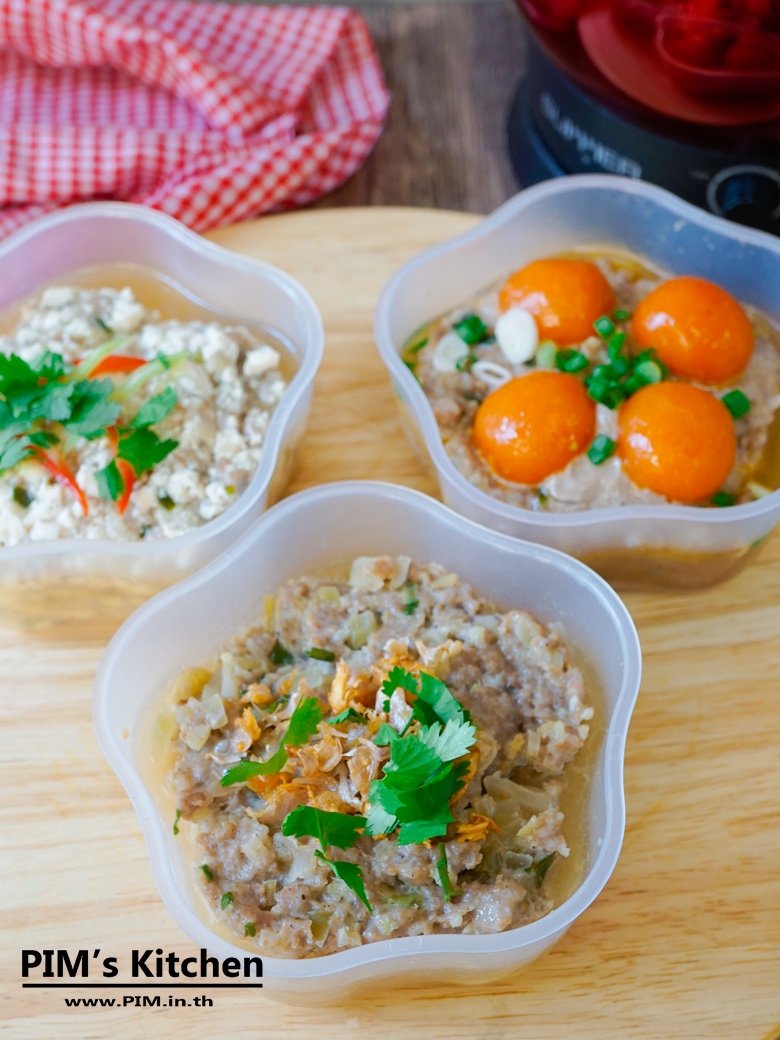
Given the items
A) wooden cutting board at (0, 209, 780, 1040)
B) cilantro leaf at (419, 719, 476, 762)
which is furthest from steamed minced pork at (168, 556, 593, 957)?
wooden cutting board at (0, 209, 780, 1040)

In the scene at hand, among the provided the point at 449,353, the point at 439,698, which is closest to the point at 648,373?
the point at 449,353

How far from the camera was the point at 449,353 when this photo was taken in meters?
2.27

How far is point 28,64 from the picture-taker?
293cm

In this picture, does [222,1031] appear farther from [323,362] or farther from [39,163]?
[39,163]

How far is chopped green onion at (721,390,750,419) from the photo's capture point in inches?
85.4

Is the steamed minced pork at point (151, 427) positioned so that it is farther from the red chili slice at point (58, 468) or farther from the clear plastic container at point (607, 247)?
the clear plastic container at point (607, 247)

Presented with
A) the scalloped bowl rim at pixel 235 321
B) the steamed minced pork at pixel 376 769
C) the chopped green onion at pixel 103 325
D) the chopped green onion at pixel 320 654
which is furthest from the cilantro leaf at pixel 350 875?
the chopped green onion at pixel 103 325

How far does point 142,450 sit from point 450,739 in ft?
2.76

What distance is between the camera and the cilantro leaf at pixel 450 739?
5.21 ft

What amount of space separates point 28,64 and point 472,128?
1.26 meters

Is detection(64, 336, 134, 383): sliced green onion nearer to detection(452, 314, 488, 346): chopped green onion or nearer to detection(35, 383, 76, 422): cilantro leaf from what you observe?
detection(35, 383, 76, 422): cilantro leaf

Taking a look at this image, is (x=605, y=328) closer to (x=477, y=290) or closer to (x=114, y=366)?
(x=477, y=290)

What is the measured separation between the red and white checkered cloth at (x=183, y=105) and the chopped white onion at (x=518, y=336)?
800 mm

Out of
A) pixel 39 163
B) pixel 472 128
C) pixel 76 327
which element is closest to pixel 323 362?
pixel 76 327
